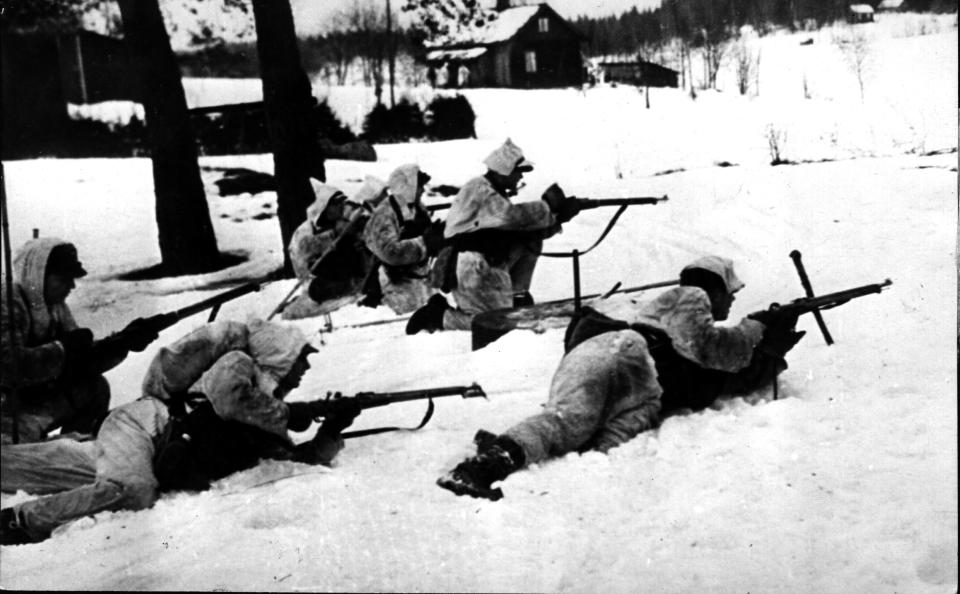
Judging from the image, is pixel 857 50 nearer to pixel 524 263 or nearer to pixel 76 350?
pixel 524 263

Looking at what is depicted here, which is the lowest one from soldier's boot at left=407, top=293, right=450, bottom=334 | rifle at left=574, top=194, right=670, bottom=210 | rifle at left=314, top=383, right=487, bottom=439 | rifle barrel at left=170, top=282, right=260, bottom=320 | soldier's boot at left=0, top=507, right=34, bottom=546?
soldier's boot at left=0, top=507, right=34, bottom=546

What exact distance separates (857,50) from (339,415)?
3.05 metres

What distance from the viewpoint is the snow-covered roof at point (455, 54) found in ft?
17.2

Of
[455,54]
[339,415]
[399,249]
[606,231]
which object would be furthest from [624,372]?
[399,249]

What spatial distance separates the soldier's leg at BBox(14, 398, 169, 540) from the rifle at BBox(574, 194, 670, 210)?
2.46 m

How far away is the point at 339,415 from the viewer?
14.8 feet

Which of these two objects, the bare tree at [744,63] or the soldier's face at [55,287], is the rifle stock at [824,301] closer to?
the bare tree at [744,63]

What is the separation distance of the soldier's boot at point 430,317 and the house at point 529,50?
4.44ft

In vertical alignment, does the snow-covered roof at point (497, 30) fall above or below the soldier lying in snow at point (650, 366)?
above

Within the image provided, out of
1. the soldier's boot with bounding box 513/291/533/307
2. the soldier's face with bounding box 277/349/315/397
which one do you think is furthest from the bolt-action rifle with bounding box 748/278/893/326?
the soldier's face with bounding box 277/349/315/397

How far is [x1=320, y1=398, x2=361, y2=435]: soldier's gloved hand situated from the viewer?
4.49m

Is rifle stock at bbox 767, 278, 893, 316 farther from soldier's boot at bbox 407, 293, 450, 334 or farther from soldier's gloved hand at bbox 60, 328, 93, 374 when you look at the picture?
soldier's gloved hand at bbox 60, 328, 93, 374

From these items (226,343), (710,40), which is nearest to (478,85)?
(710,40)

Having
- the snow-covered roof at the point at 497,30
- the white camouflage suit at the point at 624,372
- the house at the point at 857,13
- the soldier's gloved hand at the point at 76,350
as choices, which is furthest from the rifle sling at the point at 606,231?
the soldier's gloved hand at the point at 76,350
